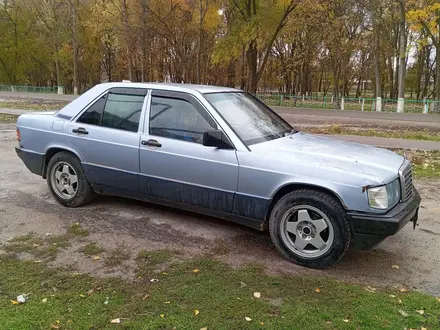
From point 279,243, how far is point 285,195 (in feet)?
1.56

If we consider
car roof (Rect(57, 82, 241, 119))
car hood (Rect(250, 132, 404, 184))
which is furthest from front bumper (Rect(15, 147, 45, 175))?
car hood (Rect(250, 132, 404, 184))

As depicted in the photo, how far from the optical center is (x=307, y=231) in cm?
376

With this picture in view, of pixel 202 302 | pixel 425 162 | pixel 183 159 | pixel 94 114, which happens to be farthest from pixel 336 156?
pixel 425 162

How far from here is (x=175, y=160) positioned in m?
4.30

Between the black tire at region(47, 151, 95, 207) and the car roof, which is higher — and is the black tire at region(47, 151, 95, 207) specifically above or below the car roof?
below

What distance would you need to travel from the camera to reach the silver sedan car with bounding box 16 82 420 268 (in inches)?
141

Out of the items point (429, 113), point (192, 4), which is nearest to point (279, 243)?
point (429, 113)

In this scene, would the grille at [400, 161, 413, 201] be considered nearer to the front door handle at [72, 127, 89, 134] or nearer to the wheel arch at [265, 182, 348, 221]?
the wheel arch at [265, 182, 348, 221]

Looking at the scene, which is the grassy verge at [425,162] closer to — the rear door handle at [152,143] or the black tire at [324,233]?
the black tire at [324,233]

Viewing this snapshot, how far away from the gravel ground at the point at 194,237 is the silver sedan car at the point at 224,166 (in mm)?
279

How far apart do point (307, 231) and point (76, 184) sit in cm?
307

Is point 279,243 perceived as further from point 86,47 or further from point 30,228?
point 86,47

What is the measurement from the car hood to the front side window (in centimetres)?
64

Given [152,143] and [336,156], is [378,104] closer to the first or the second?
[336,156]
